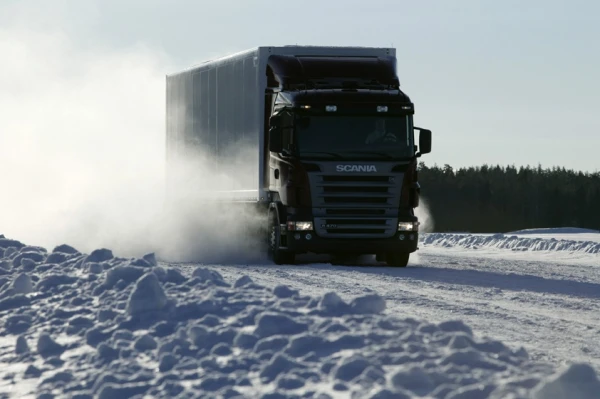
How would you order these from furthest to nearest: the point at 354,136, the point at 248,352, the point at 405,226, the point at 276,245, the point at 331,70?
the point at 331,70, the point at 276,245, the point at 405,226, the point at 354,136, the point at 248,352

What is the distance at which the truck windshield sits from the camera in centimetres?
1889

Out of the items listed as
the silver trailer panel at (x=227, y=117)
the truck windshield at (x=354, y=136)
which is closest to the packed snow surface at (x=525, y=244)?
the silver trailer panel at (x=227, y=117)

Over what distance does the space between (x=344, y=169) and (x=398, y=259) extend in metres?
2.41

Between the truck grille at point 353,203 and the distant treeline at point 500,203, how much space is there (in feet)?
293

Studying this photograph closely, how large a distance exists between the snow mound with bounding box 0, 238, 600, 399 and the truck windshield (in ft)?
24.5

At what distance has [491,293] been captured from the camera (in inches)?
569

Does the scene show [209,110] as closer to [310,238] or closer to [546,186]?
[310,238]

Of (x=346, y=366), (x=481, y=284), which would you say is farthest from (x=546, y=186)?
(x=346, y=366)

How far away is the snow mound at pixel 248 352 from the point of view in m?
7.03

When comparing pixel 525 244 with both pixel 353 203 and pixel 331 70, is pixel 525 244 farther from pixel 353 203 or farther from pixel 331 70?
pixel 353 203

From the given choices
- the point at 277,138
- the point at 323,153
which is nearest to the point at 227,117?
the point at 277,138

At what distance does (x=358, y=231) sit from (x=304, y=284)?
179 inches

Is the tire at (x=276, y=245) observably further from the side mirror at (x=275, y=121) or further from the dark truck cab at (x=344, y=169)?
the side mirror at (x=275, y=121)

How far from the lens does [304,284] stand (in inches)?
581
